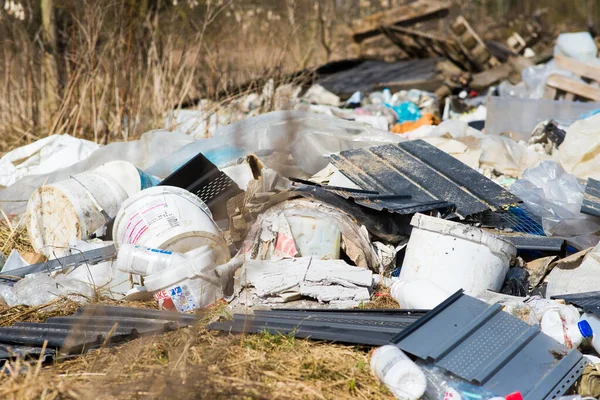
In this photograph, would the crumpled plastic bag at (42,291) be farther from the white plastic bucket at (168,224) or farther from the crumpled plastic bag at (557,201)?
the crumpled plastic bag at (557,201)

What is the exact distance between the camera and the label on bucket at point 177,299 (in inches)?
143

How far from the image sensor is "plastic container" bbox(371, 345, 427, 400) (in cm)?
273

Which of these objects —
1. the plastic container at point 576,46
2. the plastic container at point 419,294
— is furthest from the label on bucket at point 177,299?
the plastic container at point 576,46

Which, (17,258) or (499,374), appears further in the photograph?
(17,258)

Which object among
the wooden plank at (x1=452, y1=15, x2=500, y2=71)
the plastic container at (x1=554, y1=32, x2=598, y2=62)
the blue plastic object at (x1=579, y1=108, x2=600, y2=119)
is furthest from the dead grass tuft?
the wooden plank at (x1=452, y1=15, x2=500, y2=71)

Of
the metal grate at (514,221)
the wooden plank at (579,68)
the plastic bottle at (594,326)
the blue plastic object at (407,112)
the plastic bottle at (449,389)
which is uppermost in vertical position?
the wooden plank at (579,68)

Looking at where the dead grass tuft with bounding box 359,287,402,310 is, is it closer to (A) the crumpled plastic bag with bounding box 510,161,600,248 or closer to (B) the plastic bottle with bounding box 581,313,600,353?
(B) the plastic bottle with bounding box 581,313,600,353

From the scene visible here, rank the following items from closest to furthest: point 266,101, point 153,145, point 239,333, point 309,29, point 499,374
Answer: point 499,374 < point 239,333 < point 153,145 < point 266,101 < point 309,29

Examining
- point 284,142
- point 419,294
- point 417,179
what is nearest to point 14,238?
point 284,142

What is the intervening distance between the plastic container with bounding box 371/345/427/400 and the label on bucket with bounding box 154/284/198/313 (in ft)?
3.96

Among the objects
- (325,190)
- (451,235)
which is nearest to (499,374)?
(451,235)

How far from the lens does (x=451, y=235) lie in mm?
3773

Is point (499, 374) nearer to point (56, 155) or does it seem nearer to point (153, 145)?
point (153, 145)

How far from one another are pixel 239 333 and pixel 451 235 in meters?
1.34
